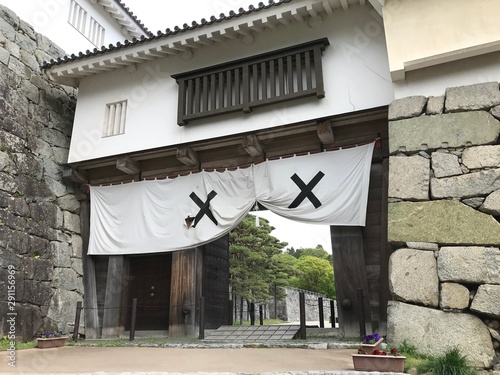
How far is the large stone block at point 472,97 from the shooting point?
5.27m

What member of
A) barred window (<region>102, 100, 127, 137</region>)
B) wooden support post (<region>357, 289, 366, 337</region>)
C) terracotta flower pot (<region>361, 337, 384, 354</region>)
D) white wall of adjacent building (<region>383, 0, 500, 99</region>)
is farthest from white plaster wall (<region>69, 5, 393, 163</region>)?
terracotta flower pot (<region>361, 337, 384, 354</region>)

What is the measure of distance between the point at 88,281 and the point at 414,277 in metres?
7.17

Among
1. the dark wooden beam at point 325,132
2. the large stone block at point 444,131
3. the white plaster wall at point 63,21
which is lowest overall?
the large stone block at point 444,131

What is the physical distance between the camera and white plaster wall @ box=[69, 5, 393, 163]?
6.61 metres

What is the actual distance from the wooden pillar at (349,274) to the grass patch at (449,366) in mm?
2422

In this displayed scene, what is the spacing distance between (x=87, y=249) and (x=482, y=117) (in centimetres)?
838

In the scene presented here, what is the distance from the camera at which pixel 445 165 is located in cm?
520

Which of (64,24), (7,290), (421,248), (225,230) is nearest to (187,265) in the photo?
(225,230)

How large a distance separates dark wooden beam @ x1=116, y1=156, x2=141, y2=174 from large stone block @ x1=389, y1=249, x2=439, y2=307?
587cm

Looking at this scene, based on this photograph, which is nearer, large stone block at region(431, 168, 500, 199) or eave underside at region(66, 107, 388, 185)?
large stone block at region(431, 168, 500, 199)

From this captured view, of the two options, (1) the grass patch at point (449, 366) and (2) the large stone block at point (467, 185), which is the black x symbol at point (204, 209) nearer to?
(2) the large stone block at point (467, 185)

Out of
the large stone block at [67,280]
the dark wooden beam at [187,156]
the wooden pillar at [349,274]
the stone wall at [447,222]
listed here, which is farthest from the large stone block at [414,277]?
the large stone block at [67,280]

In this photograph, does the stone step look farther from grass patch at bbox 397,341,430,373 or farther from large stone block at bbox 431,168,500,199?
large stone block at bbox 431,168,500,199

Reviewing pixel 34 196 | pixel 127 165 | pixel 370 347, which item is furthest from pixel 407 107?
pixel 34 196
